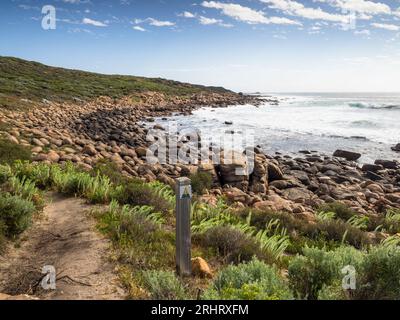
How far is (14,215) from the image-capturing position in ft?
18.0

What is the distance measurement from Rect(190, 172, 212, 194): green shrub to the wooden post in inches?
273

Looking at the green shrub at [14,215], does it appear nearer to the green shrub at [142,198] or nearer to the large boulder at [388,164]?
the green shrub at [142,198]

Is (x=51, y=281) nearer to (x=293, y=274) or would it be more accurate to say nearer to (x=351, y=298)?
(x=293, y=274)

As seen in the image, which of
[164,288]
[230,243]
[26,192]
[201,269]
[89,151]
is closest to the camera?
[164,288]

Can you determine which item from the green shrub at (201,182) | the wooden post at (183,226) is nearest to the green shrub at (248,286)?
the wooden post at (183,226)

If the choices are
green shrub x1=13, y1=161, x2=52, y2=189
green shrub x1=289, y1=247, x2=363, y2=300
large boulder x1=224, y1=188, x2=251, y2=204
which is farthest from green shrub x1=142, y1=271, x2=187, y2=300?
large boulder x1=224, y1=188, x2=251, y2=204

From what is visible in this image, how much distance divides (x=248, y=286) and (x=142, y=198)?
4.29 meters

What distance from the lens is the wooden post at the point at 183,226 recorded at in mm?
4293

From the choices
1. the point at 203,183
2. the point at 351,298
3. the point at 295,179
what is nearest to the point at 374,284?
the point at 351,298

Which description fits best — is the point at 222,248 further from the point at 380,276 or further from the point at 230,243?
the point at 380,276

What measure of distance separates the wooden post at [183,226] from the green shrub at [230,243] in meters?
0.94

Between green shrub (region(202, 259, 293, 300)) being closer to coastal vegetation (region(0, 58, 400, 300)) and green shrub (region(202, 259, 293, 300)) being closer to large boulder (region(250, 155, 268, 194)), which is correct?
coastal vegetation (region(0, 58, 400, 300))

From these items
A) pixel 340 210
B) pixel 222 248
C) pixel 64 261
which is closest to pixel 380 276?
pixel 222 248
